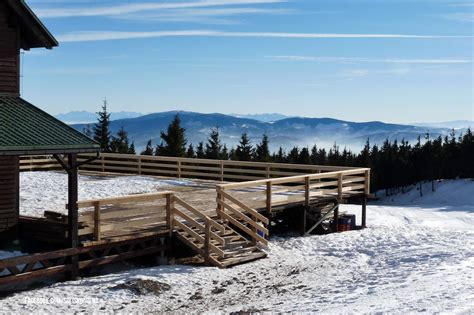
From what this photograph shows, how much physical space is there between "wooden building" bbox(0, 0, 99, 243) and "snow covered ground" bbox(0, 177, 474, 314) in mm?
2167

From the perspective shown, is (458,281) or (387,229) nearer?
(458,281)

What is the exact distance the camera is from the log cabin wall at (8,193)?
15750 millimetres

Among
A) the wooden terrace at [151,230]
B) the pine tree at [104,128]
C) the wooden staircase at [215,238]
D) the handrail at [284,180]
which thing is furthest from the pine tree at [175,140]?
the wooden staircase at [215,238]

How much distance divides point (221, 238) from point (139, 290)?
3232 millimetres

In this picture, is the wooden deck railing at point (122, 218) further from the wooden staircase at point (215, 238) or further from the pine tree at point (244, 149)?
the pine tree at point (244, 149)

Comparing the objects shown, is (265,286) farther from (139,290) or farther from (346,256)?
(346,256)

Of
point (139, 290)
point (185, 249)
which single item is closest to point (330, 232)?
point (185, 249)

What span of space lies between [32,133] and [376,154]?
89347 mm

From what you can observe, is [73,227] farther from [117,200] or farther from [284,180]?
[284,180]

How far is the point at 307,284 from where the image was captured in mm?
13484

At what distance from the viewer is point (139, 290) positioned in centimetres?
1245

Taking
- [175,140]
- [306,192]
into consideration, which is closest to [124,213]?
[306,192]

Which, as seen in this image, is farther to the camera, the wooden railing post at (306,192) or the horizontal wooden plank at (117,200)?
the wooden railing post at (306,192)

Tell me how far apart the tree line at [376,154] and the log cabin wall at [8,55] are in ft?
127
